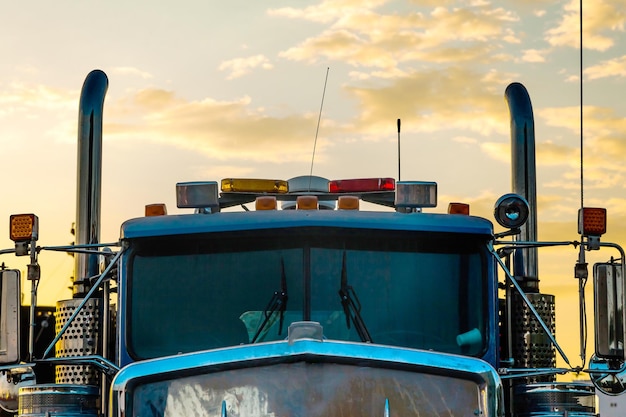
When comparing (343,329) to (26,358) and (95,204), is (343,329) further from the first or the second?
(95,204)

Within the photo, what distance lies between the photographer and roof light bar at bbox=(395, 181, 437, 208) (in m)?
8.06

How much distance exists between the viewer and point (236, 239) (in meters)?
7.72

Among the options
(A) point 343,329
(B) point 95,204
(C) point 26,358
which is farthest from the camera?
(B) point 95,204

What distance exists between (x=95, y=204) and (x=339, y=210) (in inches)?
104

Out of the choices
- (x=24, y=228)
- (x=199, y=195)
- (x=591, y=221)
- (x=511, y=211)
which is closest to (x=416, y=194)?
(x=511, y=211)

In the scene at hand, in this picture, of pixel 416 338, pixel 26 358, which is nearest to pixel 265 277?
pixel 416 338

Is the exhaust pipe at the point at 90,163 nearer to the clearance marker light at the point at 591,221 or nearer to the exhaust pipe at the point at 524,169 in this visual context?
the exhaust pipe at the point at 524,169

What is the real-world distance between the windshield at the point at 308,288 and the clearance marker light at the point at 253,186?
4.17ft

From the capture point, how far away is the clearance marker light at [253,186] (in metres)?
8.94

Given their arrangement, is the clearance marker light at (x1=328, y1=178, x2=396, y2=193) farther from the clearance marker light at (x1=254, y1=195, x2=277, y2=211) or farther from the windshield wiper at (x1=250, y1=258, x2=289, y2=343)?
the windshield wiper at (x1=250, y1=258, x2=289, y2=343)

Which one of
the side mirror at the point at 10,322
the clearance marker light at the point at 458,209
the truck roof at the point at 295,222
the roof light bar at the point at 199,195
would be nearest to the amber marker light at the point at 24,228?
the side mirror at the point at 10,322

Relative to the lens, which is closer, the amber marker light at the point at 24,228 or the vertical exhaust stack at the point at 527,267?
the amber marker light at the point at 24,228

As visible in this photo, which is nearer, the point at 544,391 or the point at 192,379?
the point at 192,379

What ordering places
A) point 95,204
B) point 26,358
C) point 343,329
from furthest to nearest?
1. point 95,204
2. point 26,358
3. point 343,329
